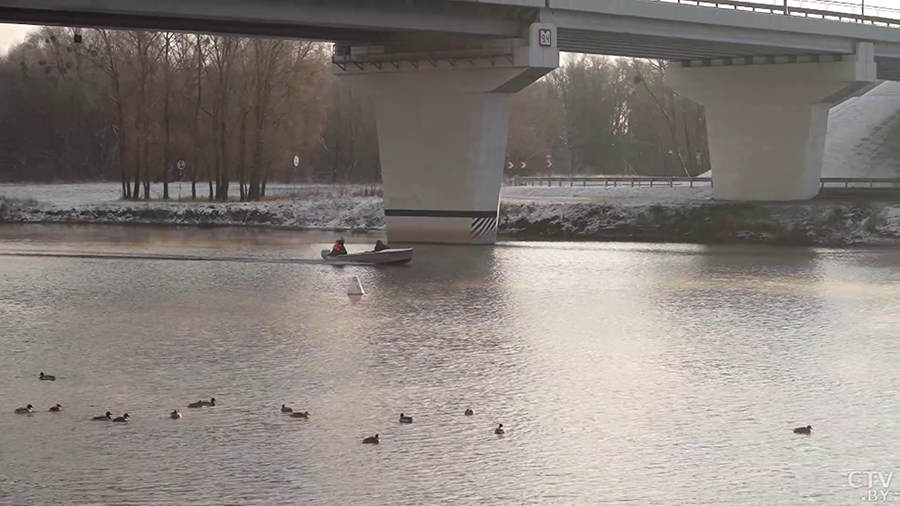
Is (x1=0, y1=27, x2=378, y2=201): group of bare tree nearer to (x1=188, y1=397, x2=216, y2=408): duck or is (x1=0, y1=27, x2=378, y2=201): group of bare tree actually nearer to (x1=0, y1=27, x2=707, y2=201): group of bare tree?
(x1=0, y1=27, x2=707, y2=201): group of bare tree

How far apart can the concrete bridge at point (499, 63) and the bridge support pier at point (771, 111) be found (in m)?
0.08

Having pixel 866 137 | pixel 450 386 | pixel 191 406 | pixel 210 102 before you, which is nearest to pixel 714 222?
pixel 866 137

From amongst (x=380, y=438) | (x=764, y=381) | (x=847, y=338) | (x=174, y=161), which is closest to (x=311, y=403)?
(x=380, y=438)

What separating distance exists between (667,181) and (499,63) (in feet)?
145

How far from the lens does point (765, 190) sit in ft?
247

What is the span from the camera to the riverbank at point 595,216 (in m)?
70.1

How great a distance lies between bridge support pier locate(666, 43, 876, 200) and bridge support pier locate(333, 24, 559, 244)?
17.8 meters

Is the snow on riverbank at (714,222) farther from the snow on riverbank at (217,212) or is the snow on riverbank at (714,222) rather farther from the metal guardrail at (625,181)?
the metal guardrail at (625,181)

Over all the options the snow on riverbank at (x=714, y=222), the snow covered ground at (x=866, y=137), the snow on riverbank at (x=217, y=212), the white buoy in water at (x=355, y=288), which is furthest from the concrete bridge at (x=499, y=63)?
the snow covered ground at (x=866, y=137)

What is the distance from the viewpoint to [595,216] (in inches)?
2963

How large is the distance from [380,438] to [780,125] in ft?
185

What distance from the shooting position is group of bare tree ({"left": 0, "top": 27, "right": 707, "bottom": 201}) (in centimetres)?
9531

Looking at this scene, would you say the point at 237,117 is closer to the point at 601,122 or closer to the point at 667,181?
the point at 667,181

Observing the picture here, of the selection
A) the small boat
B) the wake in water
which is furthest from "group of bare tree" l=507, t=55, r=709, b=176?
the small boat
